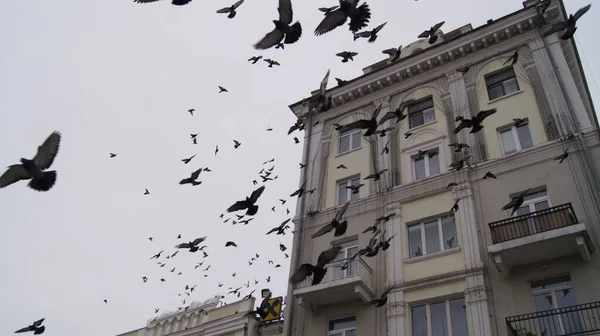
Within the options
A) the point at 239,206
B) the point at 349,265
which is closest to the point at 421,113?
the point at 349,265

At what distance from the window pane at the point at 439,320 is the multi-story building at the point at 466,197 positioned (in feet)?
0.11

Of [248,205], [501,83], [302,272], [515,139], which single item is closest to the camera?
[248,205]

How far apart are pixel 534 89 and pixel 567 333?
903cm

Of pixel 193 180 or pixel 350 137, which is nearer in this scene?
pixel 193 180

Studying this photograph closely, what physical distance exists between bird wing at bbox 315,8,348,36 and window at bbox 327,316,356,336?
33.8 ft

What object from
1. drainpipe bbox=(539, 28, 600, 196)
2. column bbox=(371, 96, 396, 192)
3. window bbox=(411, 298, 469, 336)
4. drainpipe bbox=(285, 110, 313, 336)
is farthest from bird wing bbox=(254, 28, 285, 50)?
drainpipe bbox=(285, 110, 313, 336)

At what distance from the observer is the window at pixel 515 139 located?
1720 centimetres

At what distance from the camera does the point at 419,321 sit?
50.2 ft

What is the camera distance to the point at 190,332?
22062 mm

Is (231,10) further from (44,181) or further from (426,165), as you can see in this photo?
(426,165)

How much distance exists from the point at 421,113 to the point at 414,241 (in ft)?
20.1

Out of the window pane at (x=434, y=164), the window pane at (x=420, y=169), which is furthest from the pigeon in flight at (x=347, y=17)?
the window pane at (x=420, y=169)

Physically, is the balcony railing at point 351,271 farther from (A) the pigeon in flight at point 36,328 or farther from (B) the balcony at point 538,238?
(A) the pigeon in flight at point 36,328

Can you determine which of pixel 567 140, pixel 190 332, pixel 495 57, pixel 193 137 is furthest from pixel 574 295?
pixel 190 332
